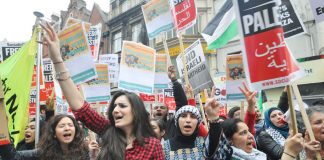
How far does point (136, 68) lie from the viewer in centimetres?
671

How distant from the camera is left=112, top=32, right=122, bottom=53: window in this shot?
2706 centimetres

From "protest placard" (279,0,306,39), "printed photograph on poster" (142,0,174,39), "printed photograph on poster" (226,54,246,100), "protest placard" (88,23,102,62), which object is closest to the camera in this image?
"protest placard" (279,0,306,39)

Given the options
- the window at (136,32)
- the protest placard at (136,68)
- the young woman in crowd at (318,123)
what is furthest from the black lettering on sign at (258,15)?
the window at (136,32)

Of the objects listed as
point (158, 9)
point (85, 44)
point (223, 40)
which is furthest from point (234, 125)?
point (158, 9)

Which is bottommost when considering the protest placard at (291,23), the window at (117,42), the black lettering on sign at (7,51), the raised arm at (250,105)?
the raised arm at (250,105)

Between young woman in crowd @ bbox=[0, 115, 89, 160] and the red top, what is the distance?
70cm

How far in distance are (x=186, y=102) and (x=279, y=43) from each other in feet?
7.73

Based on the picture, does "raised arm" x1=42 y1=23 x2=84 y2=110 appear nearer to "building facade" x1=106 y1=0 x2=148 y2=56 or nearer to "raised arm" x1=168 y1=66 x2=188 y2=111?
"raised arm" x1=168 y1=66 x2=188 y2=111

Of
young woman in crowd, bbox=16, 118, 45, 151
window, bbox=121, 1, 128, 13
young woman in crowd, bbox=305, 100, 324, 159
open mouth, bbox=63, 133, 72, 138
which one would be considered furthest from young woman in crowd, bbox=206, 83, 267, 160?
window, bbox=121, 1, 128, 13

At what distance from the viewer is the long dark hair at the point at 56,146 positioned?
132 inches

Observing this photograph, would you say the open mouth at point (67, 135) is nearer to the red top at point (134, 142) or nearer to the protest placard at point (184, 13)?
the red top at point (134, 142)

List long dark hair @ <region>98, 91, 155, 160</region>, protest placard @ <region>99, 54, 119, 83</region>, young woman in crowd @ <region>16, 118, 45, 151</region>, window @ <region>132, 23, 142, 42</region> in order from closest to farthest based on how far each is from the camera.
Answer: long dark hair @ <region>98, 91, 155, 160</region> → young woman in crowd @ <region>16, 118, 45, 151</region> → protest placard @ <region>99, 54, 119, 83</region> → window @ <region>132, 23, 142, 42</region>

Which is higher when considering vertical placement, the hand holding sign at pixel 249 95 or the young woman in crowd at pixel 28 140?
the hand holding sign at pixel 249 95

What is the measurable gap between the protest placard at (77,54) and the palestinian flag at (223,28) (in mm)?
1663
